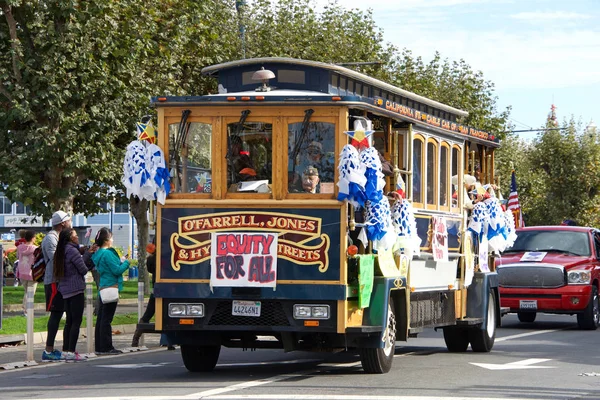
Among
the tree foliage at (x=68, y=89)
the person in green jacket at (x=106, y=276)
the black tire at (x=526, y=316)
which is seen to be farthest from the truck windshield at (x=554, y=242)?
the person in green jacket at (x=106, y=276)

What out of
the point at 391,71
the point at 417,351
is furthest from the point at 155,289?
the point at 391,71

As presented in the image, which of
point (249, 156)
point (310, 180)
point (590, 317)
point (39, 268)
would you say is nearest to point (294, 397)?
point (310, 180)

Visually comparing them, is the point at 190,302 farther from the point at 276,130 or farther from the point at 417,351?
the point at 417,351

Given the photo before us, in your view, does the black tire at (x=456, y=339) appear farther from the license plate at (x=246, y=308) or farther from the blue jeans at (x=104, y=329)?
the license plate at (x=246, y=308)

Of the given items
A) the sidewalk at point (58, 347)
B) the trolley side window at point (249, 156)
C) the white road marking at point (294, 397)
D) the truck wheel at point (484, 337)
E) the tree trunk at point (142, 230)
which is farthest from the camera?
the tree trunk at point (142, 230)

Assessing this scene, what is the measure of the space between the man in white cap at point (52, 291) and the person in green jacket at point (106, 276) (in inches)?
26.3

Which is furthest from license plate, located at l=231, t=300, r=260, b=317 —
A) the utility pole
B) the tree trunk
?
the utility pole

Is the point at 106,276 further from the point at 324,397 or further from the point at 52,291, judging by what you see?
the point at 324,397

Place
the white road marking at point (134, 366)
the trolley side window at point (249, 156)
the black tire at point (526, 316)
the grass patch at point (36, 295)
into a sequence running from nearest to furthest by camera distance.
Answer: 1. the trolley side window at point (249, 156)
2. the white road marking at point (134, 366)
3. the black tire at point (526, 316)
4. the grass patch at point (36, 295)

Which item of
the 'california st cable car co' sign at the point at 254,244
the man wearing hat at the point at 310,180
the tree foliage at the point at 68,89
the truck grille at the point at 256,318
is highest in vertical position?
the tree foliage at the point at 68,89

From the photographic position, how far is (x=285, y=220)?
496 inches

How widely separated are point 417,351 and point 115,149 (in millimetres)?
10749

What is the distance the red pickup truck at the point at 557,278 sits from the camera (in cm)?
2261

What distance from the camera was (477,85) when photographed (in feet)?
146
